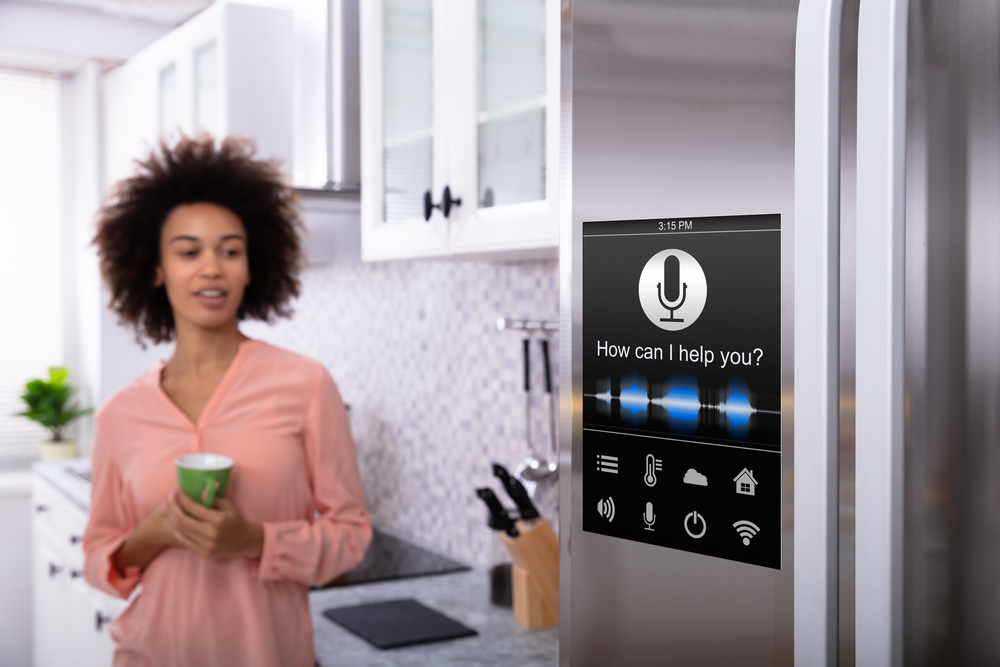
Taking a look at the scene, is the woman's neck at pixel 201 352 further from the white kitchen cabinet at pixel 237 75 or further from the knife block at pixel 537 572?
the white kitchen cabinet at pixel 237 75

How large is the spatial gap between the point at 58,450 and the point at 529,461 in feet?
8.33

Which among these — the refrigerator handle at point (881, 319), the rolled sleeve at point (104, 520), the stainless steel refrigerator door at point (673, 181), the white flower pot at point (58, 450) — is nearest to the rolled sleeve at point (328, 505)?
the rolled sleeve at point (104, 520)

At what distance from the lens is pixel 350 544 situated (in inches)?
63.1

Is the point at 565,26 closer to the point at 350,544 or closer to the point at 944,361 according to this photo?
the point at 944,361

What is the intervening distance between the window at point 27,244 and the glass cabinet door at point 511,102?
3.08 metres

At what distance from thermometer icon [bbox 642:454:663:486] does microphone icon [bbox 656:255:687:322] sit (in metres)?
0.12

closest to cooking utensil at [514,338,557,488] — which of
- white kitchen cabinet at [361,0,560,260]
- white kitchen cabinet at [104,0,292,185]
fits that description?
white kitchen cabinet at [361,0,560,260]

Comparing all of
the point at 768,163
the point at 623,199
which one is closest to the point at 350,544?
the point at 623,199

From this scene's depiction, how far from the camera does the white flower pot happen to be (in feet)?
12.4

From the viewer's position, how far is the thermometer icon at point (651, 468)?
82cm

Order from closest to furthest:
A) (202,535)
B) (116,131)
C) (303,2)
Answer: (202,535)
(303,2)
(116,131)

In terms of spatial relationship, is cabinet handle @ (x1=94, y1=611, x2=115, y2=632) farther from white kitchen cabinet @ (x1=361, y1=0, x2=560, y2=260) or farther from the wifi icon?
the wifi icon

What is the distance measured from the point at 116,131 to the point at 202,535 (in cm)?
229

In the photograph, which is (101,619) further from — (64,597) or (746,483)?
(746,483)
